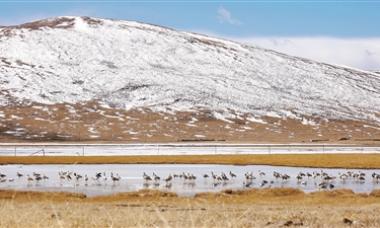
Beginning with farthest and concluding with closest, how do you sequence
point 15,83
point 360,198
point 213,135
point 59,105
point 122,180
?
1. point 15,83
2. point 59,105
3. point 213,135
4. point 122,180
5. point 360,198

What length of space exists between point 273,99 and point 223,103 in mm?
15234

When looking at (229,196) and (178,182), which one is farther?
(178,182)

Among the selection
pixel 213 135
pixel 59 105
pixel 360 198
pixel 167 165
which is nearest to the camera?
pixel 360 198

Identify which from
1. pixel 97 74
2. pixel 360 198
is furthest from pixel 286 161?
pixel 97 74

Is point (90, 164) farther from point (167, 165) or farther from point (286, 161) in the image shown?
point (286, 161)

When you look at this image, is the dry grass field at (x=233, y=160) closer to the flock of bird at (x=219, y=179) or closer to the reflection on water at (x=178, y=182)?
the reflection on water at (x=178, y=182)

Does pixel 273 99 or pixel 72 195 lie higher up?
pixel 273 99

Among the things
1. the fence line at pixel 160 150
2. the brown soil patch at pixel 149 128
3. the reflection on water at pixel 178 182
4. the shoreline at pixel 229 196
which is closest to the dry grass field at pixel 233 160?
the fence line at pixel 160 150

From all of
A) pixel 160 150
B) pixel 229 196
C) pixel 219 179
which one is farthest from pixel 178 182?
pixel 160 150

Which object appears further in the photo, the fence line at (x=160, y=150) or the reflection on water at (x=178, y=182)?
the fence line at (x=160, y=150)

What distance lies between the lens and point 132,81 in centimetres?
19175

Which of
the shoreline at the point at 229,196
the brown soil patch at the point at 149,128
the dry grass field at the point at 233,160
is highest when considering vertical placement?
the brown soil patch at the point at 149,128

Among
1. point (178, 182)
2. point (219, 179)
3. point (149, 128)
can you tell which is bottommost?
point (178, 182)

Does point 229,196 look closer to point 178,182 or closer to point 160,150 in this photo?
point 178,182
